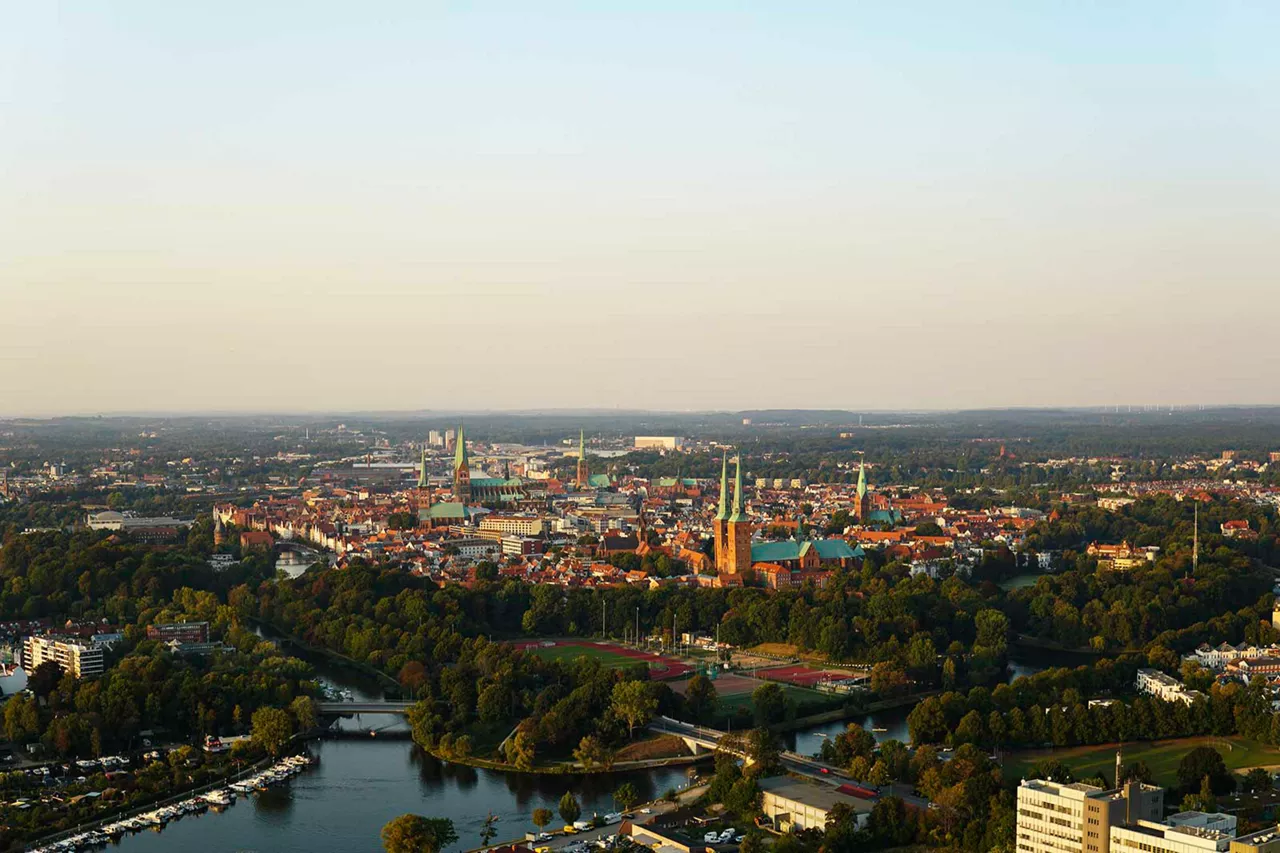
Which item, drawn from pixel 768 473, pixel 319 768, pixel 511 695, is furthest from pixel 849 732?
pixel 768 473

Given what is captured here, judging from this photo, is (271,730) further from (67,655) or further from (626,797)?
(67,655)

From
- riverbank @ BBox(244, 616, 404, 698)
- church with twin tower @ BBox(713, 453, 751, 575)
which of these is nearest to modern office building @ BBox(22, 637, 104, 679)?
riverbank @ BBox(244, 616, 404, 698)

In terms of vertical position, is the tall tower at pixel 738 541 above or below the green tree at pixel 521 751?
above

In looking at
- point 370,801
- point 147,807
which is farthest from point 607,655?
point 147,807

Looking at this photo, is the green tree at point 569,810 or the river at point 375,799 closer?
the river at point 375,799

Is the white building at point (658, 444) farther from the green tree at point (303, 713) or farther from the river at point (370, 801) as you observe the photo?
the river at point (370, 801)

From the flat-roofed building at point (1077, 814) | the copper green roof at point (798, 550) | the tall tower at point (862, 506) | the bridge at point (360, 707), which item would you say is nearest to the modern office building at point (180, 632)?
the bridge at point (360, 707)

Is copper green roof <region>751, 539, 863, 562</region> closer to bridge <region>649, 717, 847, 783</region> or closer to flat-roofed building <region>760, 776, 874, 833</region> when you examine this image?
bridge <region>649, 717, 847, 783</region>
